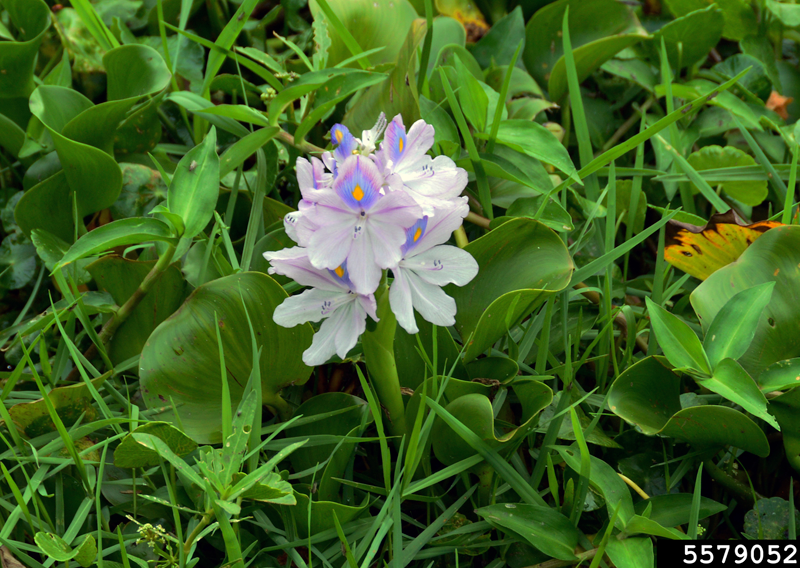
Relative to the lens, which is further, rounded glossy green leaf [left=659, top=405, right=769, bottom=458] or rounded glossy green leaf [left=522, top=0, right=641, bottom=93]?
rounded glossy green leaf [left=522, top=0, right=641, bottom=93]

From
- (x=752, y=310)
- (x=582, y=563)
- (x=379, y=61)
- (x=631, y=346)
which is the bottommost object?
(x=582, y=563)

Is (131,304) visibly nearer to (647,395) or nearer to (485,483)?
(485,483)

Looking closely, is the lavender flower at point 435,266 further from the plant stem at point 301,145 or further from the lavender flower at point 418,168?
the plant stem at point 301,145

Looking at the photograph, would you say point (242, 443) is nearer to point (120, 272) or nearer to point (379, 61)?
point (120, 272)

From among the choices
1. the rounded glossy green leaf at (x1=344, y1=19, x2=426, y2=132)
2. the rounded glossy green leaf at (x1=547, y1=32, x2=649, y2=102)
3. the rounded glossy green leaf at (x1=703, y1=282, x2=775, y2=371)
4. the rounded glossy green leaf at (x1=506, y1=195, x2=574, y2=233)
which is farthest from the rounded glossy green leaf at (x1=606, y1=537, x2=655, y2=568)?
the rounded glossy green leaf at (x1=547, y1=32, x2=649, y2=102)

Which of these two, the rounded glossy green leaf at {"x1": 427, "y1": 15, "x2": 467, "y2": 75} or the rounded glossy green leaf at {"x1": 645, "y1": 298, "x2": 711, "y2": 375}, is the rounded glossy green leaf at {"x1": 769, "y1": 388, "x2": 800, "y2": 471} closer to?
the rounded glossy green leaf at {"x1": 645, "y1": 298, "x2": 711, "y2": 375}

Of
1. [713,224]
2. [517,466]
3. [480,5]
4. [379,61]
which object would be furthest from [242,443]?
[480,5]
